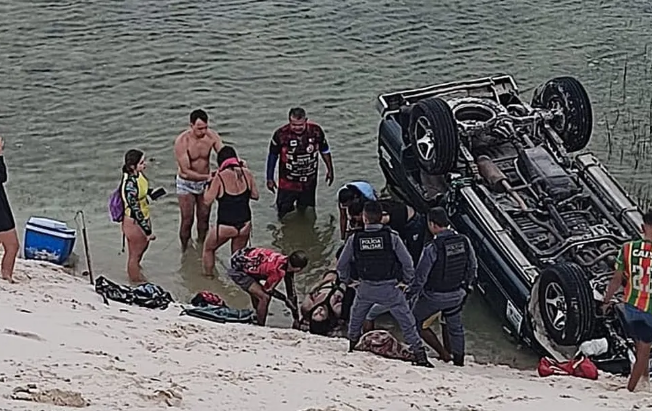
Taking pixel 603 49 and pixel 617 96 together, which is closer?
pixel 617 96

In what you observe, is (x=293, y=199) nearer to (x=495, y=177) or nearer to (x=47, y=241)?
(x=495, y=177)

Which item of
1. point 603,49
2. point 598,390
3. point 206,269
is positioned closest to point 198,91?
point 206,269

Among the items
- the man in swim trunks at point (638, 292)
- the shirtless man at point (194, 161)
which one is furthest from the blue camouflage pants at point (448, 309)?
the shirtless man at point (194, 161)

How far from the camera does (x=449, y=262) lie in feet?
29.6

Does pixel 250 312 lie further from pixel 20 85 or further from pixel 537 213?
pixel 20 85

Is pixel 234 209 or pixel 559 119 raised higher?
pixel 559 119

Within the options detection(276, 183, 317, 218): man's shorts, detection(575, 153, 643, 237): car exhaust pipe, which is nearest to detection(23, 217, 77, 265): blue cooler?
detection(276, 183, 317, 218): man's shorts

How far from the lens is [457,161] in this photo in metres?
11.3

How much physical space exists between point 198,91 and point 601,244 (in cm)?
715

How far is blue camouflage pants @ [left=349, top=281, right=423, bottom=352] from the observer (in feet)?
29.4

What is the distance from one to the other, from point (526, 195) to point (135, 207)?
11.6ft

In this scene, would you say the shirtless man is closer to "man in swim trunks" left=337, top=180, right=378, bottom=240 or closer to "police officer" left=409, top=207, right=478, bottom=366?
"man in swim trunks" left=337, top=180, right=378, bottom=240

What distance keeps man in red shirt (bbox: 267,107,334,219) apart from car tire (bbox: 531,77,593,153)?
2368 millimetres

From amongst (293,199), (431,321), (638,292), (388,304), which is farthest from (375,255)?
(293,199)
